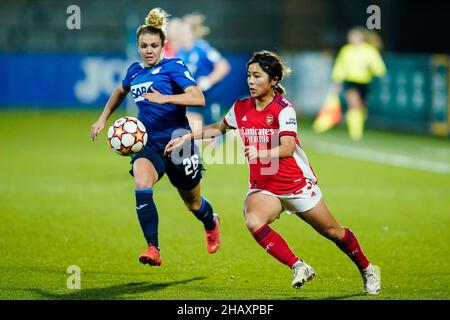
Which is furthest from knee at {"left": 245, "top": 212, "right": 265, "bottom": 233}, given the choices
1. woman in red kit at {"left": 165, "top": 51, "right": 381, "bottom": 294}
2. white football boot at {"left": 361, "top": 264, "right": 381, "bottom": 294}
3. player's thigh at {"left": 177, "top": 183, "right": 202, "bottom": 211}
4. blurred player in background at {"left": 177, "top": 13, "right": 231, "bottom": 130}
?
blurred player in background at {"left": 177, "top": 13, "right": 231, "bottom": 130}

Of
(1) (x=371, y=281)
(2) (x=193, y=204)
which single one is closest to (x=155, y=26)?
(2) (x=193, y=204)

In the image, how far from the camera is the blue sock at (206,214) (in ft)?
30.2

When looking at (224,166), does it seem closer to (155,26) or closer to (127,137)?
(155,26)

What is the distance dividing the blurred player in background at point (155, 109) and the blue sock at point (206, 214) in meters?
0.47

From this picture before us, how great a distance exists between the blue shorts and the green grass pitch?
77 centimetres

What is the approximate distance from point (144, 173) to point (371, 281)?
2.07 metres

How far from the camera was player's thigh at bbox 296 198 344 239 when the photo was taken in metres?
7.41

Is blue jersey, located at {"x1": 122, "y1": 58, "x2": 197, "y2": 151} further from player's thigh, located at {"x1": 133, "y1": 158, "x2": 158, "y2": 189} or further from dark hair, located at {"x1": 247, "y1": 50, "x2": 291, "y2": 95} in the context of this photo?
dark hair, located at {"x1": 247, "y1": 50, "x2": 291, "y2": 95}

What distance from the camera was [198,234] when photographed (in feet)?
35.0

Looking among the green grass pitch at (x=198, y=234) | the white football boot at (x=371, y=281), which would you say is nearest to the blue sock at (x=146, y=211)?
the green grass pitch at (x=198, y=234)

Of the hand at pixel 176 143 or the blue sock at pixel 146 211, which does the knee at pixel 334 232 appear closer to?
the hand at pixel 176 143

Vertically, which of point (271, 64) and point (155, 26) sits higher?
point (155, 26)
